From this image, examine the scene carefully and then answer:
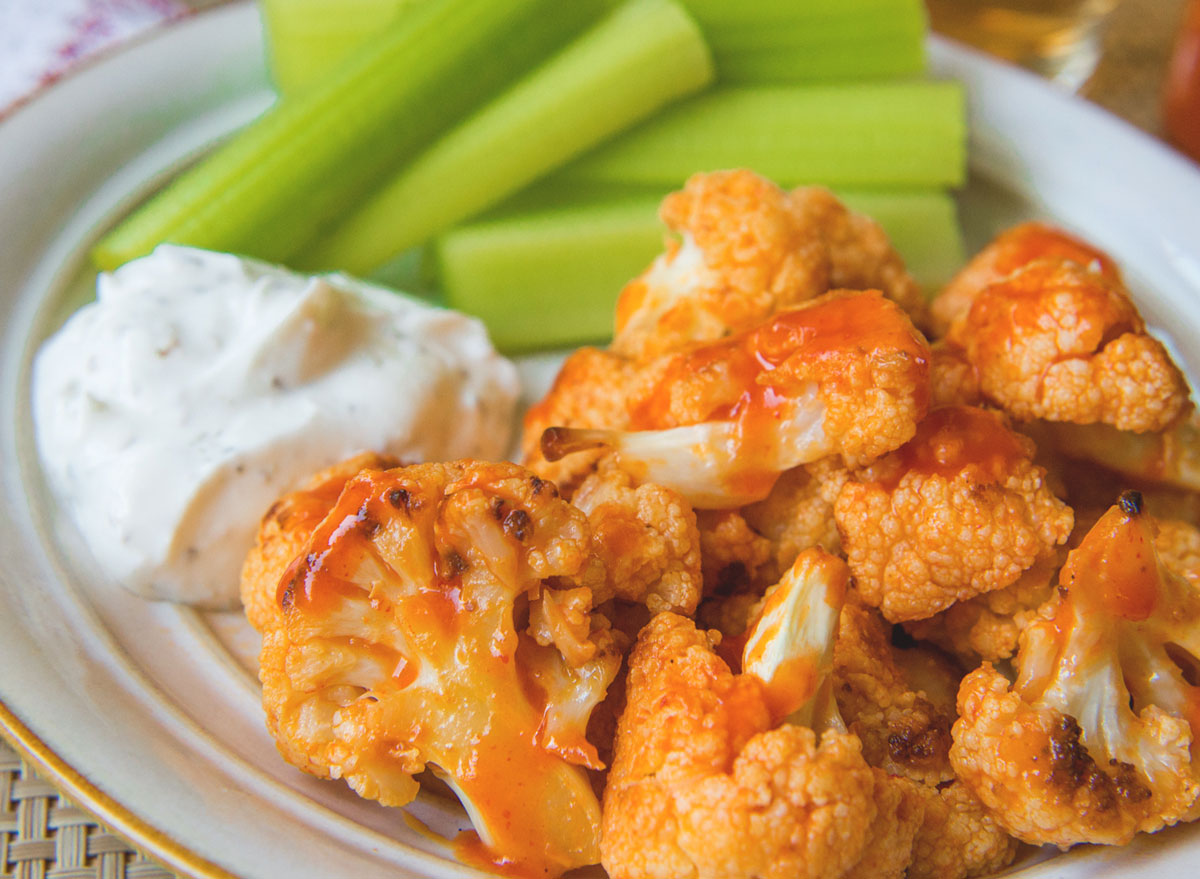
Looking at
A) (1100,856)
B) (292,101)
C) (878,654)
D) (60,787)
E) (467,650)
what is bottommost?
(1100,856)

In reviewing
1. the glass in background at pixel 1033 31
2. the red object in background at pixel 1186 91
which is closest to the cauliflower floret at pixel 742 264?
the red object in background at pixel 1186 91

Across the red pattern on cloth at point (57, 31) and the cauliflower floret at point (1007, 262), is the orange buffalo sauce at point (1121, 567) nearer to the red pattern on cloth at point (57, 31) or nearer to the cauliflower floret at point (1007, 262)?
the cauliflower floret at point (1007, 262)

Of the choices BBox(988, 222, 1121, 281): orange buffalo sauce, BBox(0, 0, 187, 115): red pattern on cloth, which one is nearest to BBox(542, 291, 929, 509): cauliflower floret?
BBox(988, 222, 1121, 281): orange buffalo sauce

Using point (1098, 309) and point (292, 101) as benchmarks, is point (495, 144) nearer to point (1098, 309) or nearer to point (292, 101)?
point (292, 101)

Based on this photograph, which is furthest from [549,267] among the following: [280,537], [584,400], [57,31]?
[57,31]

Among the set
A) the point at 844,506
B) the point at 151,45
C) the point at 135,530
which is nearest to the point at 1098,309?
the point at 844,506
